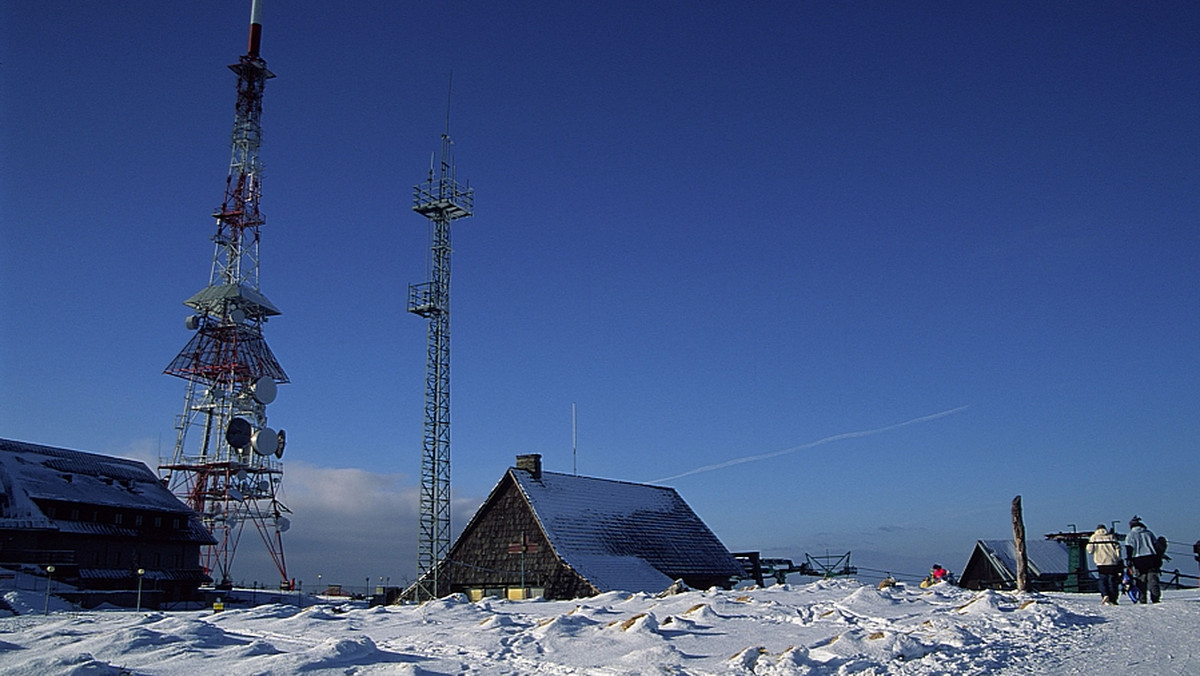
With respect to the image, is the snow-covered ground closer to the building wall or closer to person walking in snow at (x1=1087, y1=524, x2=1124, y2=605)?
person walking in snow at (x1=1087, y1=524, x2=1124, y2=605)

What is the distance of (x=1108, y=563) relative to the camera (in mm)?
17969

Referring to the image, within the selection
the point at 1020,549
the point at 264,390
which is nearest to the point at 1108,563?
the point at 1020,549

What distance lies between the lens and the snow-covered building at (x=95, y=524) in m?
41.8

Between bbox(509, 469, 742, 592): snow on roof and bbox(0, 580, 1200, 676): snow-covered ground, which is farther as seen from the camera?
bbox(509, 469, 742, 592): snow on roof

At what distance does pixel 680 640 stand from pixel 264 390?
53679 mm

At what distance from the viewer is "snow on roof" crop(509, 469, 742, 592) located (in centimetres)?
3850

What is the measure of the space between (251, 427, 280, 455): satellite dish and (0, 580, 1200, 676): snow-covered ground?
41921 millimetres

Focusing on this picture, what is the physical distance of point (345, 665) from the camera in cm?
1185

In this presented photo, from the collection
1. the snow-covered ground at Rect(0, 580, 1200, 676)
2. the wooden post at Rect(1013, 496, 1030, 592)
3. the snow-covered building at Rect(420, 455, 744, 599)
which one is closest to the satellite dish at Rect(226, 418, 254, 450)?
the snow-covered building at Rect(420, 455, 744, 599)

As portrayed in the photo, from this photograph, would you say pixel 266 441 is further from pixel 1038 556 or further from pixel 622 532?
pixel 1038 556

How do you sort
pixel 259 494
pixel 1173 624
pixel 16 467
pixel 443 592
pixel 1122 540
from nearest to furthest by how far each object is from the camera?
1. pixel 1173 624
2. pixel 1122 540
3. pixel 443 592
4. pixel 16 467
5. pixel 259 494

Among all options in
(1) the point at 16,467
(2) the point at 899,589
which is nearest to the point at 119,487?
(1) the point at 16,467

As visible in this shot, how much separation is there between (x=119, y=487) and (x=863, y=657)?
46.8 m

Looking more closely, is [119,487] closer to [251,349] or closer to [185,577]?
[185,577]
